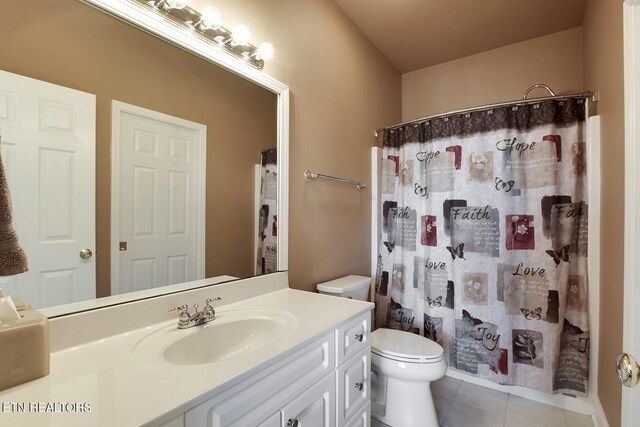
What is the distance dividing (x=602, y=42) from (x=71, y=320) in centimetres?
256

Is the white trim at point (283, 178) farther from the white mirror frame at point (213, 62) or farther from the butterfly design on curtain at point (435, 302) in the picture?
the butterfly design on curtain at point (435, 302)

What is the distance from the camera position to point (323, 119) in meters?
1.84

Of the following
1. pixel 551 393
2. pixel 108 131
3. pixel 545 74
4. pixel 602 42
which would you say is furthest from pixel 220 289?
pixel 545 74

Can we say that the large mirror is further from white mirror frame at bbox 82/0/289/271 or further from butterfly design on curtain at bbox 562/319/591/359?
butterfly design on curtain at bbox 562/319/591/359

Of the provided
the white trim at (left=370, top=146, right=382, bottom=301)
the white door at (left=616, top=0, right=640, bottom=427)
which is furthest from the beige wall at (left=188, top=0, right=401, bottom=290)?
the white door at (left=616, top=0, right=640, bottom=427)

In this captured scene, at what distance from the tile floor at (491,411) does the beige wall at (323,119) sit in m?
0.98

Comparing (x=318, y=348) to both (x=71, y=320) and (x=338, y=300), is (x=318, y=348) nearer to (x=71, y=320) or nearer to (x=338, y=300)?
(x=338, y=300)

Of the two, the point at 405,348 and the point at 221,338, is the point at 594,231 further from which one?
the point at 221,338

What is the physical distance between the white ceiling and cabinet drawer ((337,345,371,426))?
2.17 m

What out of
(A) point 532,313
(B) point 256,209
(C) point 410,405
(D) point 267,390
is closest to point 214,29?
(B) point 256,209

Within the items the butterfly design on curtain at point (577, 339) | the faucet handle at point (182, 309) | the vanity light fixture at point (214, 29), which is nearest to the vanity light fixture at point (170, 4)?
the vanity light fixture at point (214, 29)

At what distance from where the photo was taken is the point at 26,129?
0.78 metres

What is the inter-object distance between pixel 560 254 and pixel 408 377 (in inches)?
45.4

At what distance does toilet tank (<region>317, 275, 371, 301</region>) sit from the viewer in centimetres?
172
